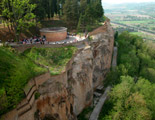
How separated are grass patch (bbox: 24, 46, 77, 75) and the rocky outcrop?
0.86m

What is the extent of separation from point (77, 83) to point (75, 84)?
0.48 metres

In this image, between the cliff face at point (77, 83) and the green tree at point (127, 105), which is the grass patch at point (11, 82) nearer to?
the cliff face at point (77, 83)

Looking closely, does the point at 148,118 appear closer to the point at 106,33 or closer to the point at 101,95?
the point at 101,95

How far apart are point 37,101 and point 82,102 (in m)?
10.3

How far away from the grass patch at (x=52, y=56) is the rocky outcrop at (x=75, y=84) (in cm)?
86

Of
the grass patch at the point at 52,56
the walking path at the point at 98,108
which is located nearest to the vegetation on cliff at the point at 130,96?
the walking path at the point at 98,108

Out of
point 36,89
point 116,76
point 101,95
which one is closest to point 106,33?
point 116,76

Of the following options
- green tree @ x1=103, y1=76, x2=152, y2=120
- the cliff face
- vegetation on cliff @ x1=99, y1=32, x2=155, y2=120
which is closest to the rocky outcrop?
the cliff face

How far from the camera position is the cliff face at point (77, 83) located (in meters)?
13.9

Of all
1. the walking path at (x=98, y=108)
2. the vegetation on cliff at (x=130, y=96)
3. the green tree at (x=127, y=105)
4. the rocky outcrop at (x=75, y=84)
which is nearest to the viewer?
the rocky outcrop at (x=75, y=84)

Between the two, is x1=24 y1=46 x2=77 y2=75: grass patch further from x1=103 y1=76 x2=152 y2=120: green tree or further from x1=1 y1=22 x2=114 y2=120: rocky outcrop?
x1=103 y1=76 x2=152 y2=120: green tree

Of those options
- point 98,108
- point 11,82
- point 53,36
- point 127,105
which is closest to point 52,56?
point 53,36

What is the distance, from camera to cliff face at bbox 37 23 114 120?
45.5 feet

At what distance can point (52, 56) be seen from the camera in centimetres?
1872
